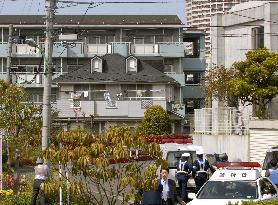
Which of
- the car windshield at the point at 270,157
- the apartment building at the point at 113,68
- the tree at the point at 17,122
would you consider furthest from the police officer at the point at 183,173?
the apartment building at the point at 113,68

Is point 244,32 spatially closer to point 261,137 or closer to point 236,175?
point 261,137

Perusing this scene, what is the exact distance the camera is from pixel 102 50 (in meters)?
63.4

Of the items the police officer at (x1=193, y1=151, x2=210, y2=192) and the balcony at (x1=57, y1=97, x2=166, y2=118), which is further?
the balcony at (x1=57, y1=97, x2=166, y2=118)

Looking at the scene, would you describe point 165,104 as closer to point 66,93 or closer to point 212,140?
point 66,93

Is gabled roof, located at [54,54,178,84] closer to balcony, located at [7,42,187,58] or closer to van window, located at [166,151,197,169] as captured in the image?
balcony, located at [7,42,187,58]

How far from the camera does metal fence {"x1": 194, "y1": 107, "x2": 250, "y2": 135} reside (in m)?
38.9

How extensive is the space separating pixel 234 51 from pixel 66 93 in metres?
15.0

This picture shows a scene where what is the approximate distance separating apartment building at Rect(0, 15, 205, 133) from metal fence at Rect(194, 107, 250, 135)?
1487 centimetres

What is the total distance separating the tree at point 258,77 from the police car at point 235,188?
2047 centimetres

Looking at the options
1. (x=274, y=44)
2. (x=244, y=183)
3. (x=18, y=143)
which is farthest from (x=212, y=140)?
(x=244, y=183)

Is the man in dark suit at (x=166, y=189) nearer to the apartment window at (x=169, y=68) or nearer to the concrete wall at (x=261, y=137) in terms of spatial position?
the concrete wall at (x=261, y=137)

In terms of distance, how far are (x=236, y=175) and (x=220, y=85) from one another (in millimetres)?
30882

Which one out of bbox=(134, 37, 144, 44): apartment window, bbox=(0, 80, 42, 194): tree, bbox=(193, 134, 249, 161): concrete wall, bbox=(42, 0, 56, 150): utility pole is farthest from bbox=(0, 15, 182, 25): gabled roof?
bbox=(42, 0, 56, 150): utility pole

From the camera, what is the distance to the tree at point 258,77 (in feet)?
128
